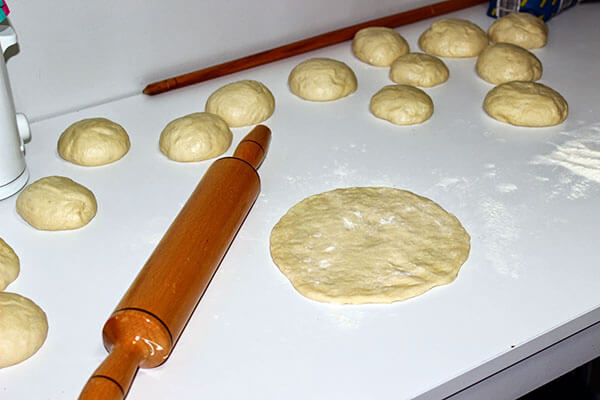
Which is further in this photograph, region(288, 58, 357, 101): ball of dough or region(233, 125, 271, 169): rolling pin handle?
region(288, 58, 357, 101): ball of dough

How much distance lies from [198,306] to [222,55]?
1050 millimetres

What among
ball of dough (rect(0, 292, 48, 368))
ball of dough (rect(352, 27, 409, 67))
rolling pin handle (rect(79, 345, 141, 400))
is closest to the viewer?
rolling pin handle (rect(79, 345, 141, 400))

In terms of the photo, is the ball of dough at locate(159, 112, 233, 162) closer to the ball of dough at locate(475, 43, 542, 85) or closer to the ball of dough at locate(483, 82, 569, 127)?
the ball of dough at locate(483, 82, 569, 127)

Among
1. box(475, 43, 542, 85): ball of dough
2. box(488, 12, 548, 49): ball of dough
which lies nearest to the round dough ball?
box(475, 43, 542, 85): ball of dough

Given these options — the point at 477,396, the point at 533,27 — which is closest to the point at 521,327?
the point at 477,396

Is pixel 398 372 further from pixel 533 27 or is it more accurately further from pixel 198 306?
pixel 533 27

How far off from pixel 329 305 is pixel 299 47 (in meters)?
1.12

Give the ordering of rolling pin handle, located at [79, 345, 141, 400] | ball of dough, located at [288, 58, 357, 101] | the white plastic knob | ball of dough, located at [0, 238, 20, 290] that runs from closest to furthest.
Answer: rolling pin handle, located at [79, 345, 141, 400], ball of dough, located at [0, 238, 20, 290], the white plastic knob, ball of dough, located at [288, 58, 357, 101]

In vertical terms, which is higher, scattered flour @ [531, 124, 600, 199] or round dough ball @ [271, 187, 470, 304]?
round dough ball @ [271, 187, 470, 304]

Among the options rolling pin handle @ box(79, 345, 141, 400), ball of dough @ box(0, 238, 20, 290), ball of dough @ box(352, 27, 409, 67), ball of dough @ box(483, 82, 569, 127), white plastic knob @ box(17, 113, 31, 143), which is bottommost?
ball of dough @ box(483, 82, 569, 127)

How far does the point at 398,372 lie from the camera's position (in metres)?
1.13

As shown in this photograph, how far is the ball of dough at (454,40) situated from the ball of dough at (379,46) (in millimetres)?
91

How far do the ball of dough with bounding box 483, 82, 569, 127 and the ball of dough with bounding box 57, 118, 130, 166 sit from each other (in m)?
1.01

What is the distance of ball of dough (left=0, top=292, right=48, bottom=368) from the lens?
3.70ft
